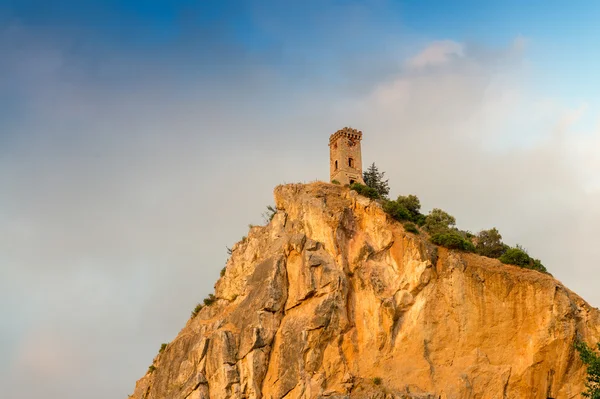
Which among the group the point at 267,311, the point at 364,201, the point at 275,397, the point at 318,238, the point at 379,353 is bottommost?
the point at 275,397

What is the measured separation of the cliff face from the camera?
4088 centimetres

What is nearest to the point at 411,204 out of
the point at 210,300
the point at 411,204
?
the point at 411,204

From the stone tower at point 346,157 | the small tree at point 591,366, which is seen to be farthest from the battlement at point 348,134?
the small tree at point 591,366

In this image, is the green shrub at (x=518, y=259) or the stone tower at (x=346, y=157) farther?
the stone tower at (x=346, y=157)

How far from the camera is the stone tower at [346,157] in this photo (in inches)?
2233

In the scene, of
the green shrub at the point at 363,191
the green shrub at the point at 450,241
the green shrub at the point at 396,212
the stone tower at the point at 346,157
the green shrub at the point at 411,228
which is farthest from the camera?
the stone tower at the point at 346,157

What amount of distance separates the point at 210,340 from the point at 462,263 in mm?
16213

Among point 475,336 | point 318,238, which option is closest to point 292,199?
point 318,238

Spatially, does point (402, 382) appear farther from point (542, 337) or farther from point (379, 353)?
point (542, 337)

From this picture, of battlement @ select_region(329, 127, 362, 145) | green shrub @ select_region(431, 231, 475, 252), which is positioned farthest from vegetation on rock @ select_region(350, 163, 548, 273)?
battlement @ select_region(329, 127, 362, 145)

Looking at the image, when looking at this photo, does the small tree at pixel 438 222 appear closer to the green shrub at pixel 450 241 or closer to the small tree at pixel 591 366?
the green shrub at pixel 450 241

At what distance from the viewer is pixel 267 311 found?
44.1 metres

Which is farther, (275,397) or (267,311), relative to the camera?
(267,311)

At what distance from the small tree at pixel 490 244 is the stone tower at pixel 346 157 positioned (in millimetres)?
10339
